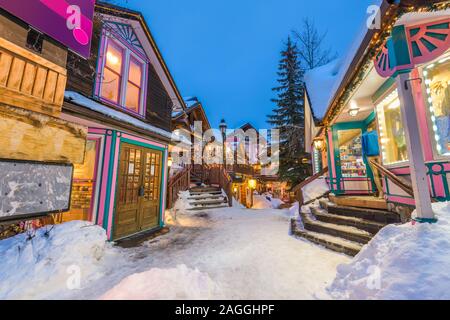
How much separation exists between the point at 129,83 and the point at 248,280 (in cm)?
673

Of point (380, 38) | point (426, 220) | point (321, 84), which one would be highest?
point (321, 84)

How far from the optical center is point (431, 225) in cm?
285

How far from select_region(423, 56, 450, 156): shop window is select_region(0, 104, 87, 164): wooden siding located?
19.4 feet

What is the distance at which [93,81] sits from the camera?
16.8 ft

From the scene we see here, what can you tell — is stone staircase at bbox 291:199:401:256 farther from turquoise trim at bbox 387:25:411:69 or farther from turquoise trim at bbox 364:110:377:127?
turquoise trim at bbox 364:110:377:127

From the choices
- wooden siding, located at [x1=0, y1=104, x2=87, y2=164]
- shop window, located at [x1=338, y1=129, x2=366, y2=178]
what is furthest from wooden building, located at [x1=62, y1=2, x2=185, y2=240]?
shop window, located at [x1=338, y1=129, x2=366, y2=178]

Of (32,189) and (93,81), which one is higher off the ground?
(93,81)

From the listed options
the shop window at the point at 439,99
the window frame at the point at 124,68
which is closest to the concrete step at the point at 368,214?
the shop window at the point at 439,99

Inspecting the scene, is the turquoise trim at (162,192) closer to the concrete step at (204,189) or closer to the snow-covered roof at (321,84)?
the concrete step at (204,189)

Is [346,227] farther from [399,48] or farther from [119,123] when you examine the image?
[119,123]

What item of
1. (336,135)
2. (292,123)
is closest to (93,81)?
(336,135)

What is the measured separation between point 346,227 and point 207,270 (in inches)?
142
